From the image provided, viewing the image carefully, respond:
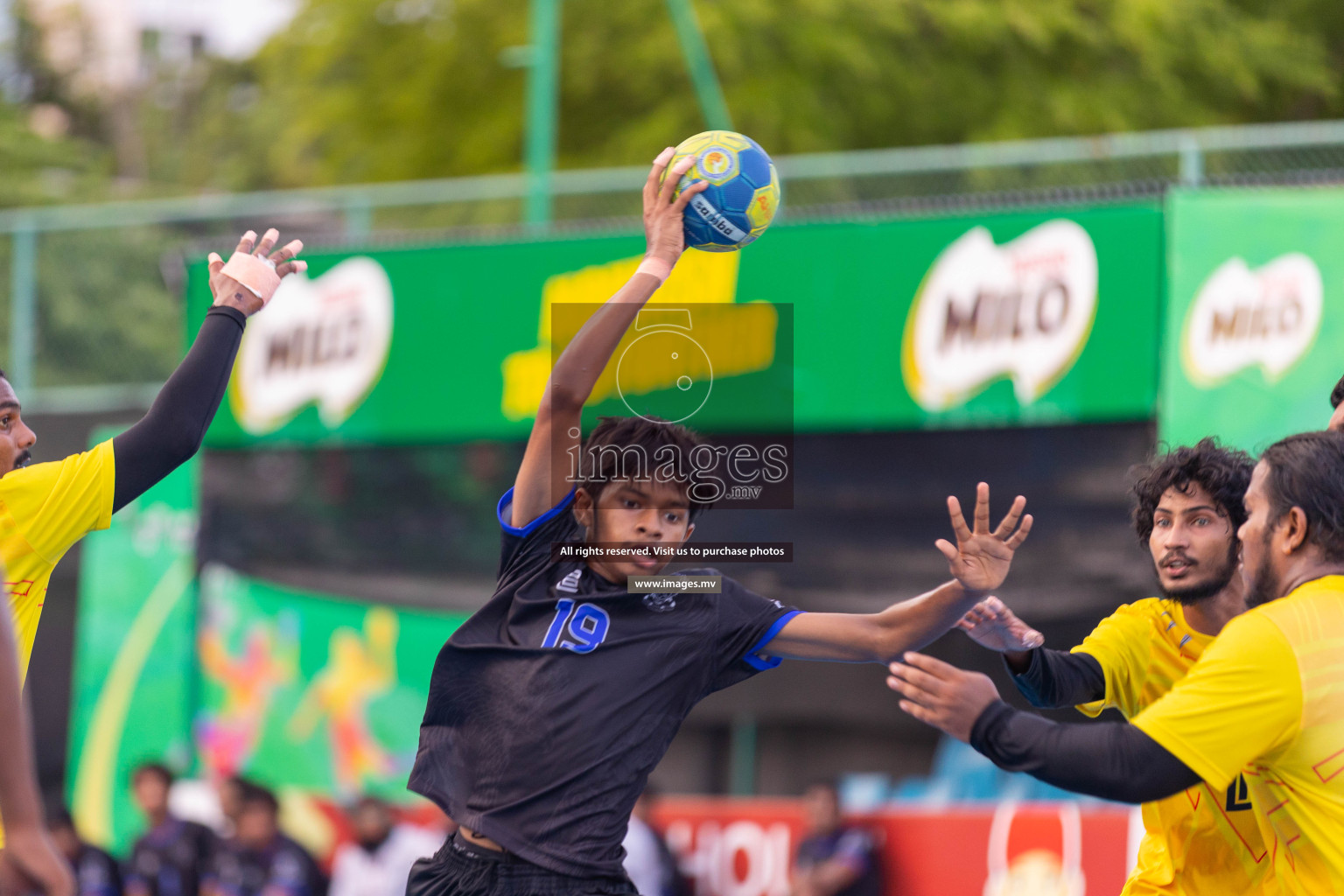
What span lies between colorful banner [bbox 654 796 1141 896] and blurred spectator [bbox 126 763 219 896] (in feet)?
11.0

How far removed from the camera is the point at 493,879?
3887mm

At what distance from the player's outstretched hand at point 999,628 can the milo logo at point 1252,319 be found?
4486mm

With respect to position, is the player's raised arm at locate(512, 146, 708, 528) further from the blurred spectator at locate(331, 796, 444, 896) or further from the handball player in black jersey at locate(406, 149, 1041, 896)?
the blurred spectator at locate(331, 796, 444, 896)

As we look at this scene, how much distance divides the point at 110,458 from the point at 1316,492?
3.17 metres

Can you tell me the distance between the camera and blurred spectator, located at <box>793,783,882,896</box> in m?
8.95

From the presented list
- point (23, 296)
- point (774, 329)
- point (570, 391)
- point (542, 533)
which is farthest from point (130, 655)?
point (570, 391)

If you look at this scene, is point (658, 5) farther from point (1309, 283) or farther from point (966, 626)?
point (966, 626)

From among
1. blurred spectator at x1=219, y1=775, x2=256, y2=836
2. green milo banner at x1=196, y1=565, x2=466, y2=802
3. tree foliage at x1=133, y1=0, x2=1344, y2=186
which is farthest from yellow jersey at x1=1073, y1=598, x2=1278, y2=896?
tree foliage at x1=133, y1=0, x2=1344, y2=186

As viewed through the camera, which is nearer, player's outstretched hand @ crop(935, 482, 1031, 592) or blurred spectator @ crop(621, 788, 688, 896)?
player's outstretched hand @ crop(935, 482, 1031, 592)

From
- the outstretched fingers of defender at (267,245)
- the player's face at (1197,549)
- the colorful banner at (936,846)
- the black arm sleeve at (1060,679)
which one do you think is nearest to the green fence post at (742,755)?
the colorful banner at (936,846)

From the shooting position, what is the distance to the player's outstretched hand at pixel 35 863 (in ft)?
9.68

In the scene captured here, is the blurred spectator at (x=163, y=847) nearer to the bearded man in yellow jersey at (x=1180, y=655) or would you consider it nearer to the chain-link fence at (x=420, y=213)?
the chain-link fence at (x=420, y=213)

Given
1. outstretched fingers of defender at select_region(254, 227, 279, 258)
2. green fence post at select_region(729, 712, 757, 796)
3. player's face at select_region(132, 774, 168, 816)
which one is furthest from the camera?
player's face at select_region(132, 774, 168, 816)

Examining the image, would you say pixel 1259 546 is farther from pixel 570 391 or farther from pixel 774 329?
pixel 774 329
